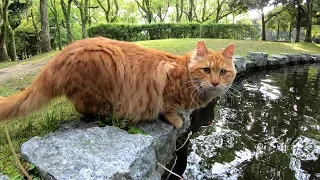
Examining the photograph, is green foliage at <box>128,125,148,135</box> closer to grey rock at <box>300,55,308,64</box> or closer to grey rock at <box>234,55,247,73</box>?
grey rock at <box>234,55,247,73</box>

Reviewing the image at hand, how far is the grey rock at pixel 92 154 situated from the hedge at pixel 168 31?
41.5 ft

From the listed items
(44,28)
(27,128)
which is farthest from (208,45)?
(27,128)

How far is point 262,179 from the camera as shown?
115 inches

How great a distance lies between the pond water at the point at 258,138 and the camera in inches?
122

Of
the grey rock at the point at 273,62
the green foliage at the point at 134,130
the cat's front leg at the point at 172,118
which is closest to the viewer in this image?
the green foliage at the point at 134,130

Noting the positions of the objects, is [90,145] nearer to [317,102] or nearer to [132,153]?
[132,153]

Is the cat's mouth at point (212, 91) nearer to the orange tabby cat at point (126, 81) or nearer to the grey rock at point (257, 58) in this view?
the orange tabby cat at point (126, 81)

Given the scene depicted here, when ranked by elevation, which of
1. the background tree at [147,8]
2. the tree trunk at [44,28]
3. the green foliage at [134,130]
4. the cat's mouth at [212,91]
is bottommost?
the green foliage at [134,130]

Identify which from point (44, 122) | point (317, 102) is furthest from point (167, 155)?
point (317, 102)

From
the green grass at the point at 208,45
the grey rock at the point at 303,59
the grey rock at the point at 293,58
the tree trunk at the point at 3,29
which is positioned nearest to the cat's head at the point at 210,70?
the green grass at the point at 208,45

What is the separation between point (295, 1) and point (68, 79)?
24.6 metres

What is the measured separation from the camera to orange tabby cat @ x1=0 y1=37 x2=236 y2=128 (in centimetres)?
230

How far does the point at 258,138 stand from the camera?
3.91 meters

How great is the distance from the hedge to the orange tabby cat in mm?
12159
